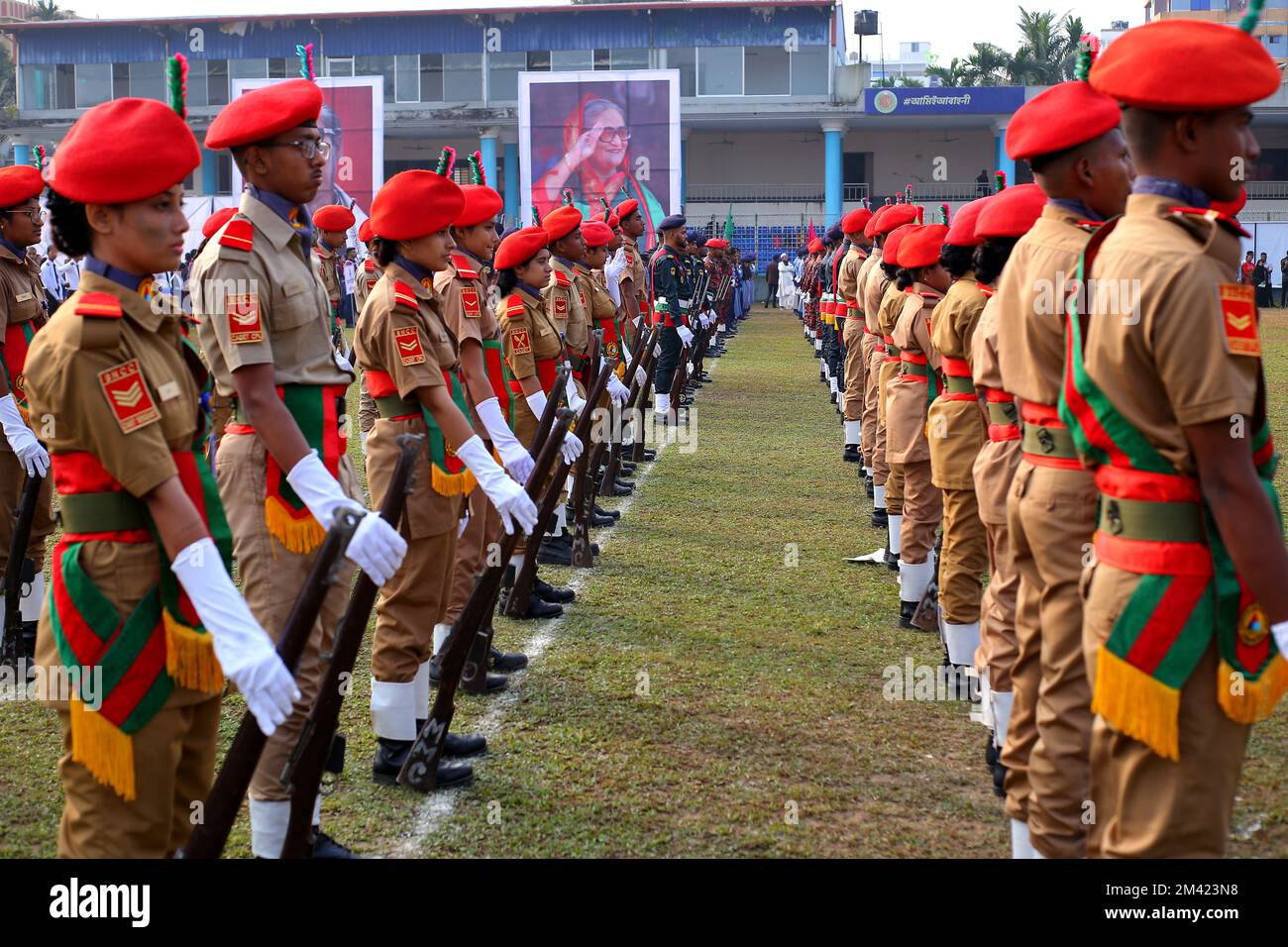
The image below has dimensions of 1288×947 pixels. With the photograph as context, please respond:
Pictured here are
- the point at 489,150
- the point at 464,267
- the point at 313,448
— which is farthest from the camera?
the point at 489,150

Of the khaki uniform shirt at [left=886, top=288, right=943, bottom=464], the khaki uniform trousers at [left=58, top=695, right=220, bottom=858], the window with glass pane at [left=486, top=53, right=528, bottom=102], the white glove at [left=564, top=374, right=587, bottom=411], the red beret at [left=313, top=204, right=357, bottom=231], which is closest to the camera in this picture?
the khaki uniform trousers at [left=58, top=695, right=220, bottom=858]

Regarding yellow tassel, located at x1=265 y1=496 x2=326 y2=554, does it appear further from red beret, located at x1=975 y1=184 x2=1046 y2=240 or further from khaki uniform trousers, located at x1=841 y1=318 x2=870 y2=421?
khaki uniform trousers, located at x1=841 y1=318 x2=870 y2=421

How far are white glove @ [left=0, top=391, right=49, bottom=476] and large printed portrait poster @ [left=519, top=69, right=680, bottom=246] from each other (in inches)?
699

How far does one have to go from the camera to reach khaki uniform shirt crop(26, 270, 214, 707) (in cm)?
289

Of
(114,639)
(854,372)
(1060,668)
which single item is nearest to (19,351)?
(114,639)

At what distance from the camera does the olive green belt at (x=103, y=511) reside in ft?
9.84


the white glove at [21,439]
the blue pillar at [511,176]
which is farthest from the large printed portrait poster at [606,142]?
the blue pillar at [511,176]

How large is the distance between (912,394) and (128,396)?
4917 millimetres

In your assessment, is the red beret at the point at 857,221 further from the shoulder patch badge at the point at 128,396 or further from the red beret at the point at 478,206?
the shoulder patch badge at the point at 128,396

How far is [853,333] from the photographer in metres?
Answer: 13.0

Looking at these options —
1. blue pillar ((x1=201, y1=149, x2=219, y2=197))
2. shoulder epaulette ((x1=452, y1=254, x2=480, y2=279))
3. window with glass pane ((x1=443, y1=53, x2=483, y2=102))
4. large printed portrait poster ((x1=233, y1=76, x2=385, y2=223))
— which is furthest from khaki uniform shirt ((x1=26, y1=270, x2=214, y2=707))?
window with glass pane ((x1=443, y1=53, x2=483, y2=102))

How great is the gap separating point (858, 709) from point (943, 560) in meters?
0.77

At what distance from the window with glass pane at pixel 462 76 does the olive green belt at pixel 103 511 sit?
43.6 metres

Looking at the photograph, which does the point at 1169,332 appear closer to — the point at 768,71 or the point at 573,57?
the point at 573,57
